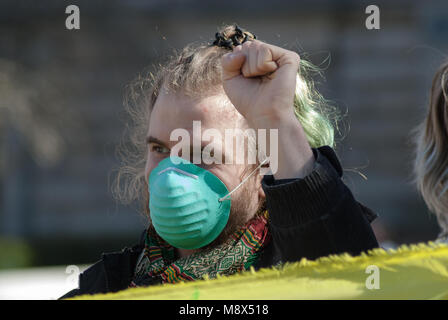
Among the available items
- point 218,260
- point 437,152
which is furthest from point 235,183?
point 437,152

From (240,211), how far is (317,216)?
20.1 inches

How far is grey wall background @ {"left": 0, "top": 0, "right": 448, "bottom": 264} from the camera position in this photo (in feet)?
35.1

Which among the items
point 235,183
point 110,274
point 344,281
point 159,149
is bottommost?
point 110,274

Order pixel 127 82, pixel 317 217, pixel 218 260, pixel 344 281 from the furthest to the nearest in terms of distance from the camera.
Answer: pixel 127 82 → pixel 218 260 → pixel 317 217 → pixel 344 281

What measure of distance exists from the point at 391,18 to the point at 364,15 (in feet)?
1.66

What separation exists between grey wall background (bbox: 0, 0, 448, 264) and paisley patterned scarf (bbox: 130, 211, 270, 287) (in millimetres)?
8527

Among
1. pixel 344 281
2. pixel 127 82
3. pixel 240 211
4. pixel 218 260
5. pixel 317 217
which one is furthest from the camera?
pixel 127 82

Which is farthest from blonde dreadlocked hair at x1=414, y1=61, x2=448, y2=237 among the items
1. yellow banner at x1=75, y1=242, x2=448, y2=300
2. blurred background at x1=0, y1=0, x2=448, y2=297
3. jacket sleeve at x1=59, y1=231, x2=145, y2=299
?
blurred background at x1=0, y1=0, x2=448, y2=297

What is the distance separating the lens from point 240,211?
1995 mm

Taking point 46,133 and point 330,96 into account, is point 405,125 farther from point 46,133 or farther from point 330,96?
point 46,133

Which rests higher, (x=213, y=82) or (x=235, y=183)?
(x=213, y=82)

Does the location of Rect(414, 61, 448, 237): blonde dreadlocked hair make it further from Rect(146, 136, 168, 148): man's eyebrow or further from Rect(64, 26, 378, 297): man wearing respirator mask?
Rect(146, 136, 168, 148): man's eyebrow

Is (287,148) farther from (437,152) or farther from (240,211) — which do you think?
(437,152)

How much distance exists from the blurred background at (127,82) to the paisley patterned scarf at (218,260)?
853 cm
